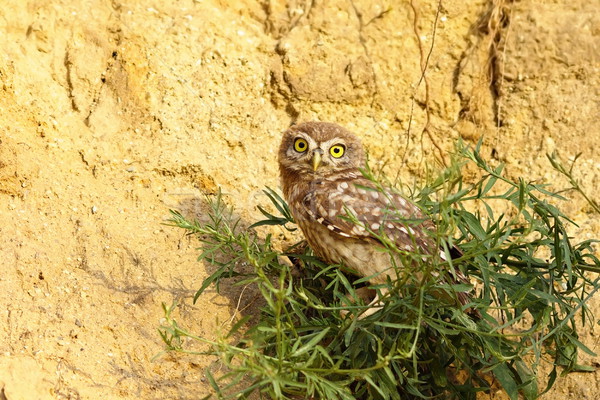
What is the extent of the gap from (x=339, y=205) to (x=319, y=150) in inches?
18.0

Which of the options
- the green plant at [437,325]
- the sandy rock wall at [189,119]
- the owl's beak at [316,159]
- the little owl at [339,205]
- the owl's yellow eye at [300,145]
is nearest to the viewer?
the green plant at [437,325]

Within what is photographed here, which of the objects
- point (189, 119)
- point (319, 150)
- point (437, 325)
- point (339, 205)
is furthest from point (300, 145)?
point (437, 325)

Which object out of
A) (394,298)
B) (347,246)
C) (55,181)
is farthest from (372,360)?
(55,181)

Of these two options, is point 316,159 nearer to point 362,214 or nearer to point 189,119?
point 362,214

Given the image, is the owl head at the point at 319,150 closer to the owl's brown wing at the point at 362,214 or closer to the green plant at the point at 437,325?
the owl's brown wing at the point at 362,214

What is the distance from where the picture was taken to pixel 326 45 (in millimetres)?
5246

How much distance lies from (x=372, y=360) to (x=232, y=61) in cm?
275

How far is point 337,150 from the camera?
13.8 feet

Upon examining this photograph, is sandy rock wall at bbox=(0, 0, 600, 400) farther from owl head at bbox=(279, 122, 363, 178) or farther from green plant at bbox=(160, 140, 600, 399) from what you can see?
owl head at bbox=(279, 122, 363, 178)

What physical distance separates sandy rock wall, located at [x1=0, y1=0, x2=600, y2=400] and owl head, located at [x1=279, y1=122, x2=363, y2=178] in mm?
590

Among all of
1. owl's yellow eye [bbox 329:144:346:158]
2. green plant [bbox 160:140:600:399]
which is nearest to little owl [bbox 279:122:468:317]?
owl's yellow eye [bbox 329:144:346:158]

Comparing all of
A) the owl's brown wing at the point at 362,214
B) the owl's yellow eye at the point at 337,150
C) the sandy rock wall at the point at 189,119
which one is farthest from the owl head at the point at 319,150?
the sandy rock wall at the point at 189,119

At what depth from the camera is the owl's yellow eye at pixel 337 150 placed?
4199 millimetres

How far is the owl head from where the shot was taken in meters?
4.16
